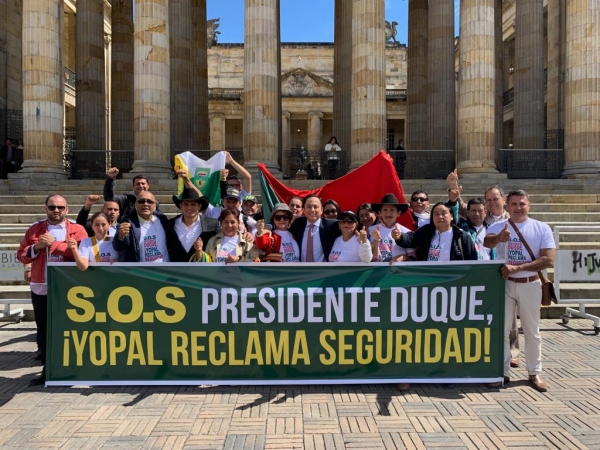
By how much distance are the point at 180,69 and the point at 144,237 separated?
1693 centimetres

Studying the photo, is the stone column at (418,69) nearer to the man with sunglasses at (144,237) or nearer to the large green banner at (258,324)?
the large green banner at (258,324)

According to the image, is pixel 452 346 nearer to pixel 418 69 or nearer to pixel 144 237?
pixel 144 237

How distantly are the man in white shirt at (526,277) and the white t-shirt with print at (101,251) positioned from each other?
4.10m

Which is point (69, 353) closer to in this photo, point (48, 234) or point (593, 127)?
point (48, 234)

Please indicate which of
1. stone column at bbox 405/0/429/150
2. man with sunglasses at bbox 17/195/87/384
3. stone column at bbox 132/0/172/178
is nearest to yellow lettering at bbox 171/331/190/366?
man with sunglasses at bbox 17/195/87/384

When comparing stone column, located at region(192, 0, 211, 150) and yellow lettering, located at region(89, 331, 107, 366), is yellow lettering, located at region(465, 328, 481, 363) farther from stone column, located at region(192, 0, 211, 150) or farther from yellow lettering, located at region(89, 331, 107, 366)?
stone column, located at region(192, 0, 211, 150)

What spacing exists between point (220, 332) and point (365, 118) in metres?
13.9

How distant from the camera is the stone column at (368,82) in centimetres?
1770

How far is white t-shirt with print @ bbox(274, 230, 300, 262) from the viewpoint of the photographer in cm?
576

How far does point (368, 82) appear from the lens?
17.7 metres

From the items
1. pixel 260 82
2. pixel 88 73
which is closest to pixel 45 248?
pixel 260 82

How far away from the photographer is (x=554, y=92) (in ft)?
74.8

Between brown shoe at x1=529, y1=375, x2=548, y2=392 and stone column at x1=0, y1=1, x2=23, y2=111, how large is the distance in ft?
68.9

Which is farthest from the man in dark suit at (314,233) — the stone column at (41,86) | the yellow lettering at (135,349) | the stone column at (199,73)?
the stone column at (199,73)
